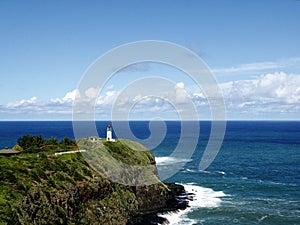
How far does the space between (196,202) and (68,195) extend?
1310 inches

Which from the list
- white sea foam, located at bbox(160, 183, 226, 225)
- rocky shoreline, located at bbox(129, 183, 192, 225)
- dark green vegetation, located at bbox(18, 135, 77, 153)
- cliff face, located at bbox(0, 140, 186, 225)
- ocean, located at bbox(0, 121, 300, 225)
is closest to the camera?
cliff face, located at bbox(0, 140, 186, 225)

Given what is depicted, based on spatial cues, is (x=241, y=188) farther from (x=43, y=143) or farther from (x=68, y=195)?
(x=68, y=195)

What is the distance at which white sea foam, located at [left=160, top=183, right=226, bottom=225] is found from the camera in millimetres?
67688

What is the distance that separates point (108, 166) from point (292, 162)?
3290 inches

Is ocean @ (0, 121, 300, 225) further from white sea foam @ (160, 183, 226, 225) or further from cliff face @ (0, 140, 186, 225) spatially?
cliff face @ (0, 140, 186, 225)

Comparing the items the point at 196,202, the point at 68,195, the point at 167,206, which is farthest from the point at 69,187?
the point at 196,202

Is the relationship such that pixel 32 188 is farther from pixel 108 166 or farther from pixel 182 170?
pixel 182 170

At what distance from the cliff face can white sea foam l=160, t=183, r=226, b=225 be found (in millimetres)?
3159

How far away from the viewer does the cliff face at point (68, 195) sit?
48750mm

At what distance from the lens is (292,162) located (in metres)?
132

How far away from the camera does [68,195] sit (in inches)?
2231

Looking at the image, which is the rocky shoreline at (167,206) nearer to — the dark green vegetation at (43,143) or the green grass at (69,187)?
the green grass at (69,187)

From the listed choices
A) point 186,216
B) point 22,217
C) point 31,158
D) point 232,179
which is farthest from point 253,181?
point 22,217

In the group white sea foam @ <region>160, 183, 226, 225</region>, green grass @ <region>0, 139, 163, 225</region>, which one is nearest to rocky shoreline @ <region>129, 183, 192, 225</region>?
white sea foam @ <region>160, 183, 226, 225</region>
